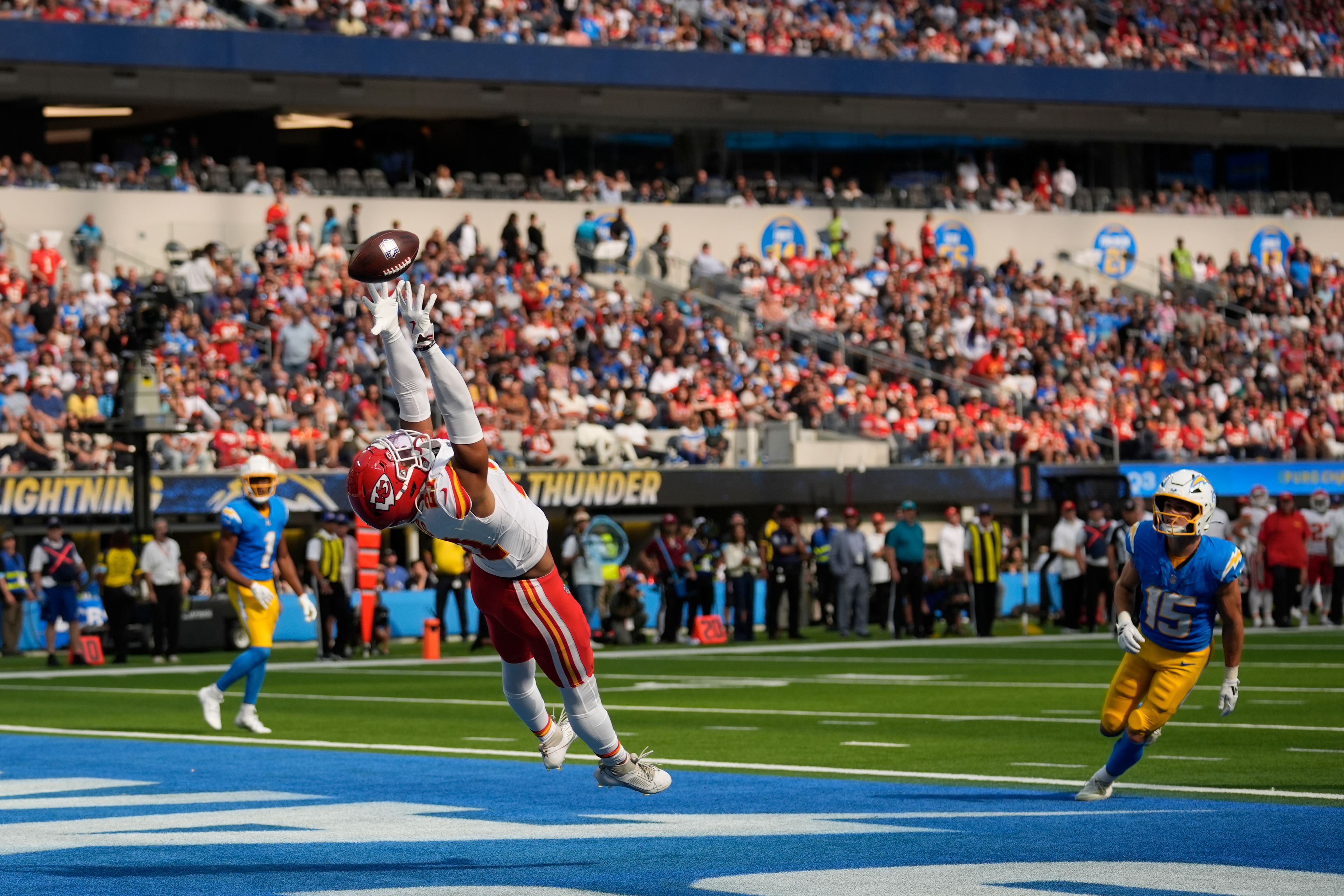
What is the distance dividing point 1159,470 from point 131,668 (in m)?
16.8

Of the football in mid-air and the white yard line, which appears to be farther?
the white yard line

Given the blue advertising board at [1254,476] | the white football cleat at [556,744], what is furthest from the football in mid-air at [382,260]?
the blue advertising board at [1254,476]

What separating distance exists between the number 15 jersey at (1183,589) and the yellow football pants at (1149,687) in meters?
0.06

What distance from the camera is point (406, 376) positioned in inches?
314

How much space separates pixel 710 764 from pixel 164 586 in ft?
41.6

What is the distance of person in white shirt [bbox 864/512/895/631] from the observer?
27406 millimetres

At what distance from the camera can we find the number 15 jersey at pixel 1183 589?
9.99 meters

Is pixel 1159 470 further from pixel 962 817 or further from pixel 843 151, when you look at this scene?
pixel 962 817

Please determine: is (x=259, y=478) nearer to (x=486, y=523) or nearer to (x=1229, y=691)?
(x=486, y=523)

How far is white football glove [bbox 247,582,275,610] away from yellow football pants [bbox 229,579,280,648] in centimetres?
2

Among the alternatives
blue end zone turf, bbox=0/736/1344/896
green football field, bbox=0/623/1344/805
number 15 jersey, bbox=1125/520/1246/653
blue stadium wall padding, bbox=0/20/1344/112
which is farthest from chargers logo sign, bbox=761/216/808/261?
number 15 jersey, bbox=1125/520/1246/653

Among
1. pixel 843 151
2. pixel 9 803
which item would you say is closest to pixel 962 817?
pixel 9 803

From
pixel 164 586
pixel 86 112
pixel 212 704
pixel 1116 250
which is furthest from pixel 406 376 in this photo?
pixel 1116 250

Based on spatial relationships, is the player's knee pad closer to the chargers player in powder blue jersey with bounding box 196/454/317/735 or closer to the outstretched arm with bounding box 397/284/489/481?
the outstretched arm with bounding box 397/284/489/481
